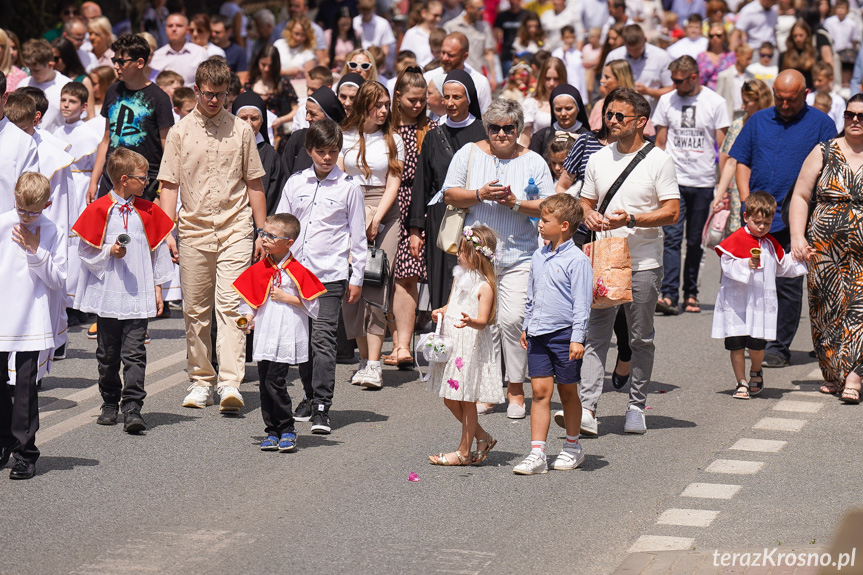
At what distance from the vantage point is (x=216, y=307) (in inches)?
377

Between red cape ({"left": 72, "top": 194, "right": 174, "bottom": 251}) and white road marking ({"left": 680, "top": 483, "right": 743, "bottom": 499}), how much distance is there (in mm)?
3763

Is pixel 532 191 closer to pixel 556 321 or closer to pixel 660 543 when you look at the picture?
pixel 556 321

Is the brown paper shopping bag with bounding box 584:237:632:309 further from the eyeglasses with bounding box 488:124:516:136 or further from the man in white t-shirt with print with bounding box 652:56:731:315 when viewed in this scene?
the man in white t-shirt with print with bounding box 652:56:731:315

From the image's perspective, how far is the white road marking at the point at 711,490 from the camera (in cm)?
764

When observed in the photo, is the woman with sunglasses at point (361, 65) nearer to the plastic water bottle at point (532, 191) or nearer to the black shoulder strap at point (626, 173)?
the plastic water bottle at point (532, 191)

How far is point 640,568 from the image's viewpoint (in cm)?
638

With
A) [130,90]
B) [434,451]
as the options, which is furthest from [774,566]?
[130,90]

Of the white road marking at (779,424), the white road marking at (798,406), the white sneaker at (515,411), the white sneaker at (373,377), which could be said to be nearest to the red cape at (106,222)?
the white sneaker at (373,377)

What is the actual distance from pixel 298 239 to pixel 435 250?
1.54 meters

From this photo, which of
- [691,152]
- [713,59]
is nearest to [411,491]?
[691,152]

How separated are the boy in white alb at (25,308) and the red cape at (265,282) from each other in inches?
42.9

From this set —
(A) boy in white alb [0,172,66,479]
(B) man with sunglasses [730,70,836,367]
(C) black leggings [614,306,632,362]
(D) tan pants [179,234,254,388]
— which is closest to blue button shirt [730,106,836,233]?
(B) man with sunglasses [730,70,836,367]

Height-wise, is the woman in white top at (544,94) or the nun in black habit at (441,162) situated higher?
the woman in white top at (544,94)

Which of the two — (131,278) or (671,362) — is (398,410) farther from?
(671,362)
